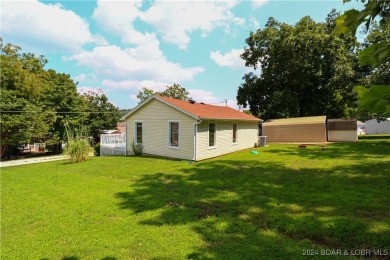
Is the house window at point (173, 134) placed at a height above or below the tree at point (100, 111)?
below

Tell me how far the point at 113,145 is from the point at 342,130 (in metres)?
20.5

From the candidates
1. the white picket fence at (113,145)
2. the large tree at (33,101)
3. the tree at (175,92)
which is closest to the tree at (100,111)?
the large tree at (33,101)

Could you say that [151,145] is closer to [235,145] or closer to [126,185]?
[235,145]

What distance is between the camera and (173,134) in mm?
14586

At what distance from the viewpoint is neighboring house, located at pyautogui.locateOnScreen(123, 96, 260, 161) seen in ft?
44.3

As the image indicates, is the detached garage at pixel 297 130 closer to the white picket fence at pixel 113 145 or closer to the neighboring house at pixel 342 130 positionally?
the neighboring house at pixel 342 130

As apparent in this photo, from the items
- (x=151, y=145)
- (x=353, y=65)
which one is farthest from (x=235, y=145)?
(x=353, y=65)

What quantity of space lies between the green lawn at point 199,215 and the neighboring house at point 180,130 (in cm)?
438

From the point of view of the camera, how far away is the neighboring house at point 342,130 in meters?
22.6

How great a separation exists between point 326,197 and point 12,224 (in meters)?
7.32

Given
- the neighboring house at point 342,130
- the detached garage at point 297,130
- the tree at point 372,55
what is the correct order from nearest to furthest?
the tree at point 372,55
the detached garage at point 297,130
the neighboring house at point 342,130

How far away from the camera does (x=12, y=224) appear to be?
5.27 metres

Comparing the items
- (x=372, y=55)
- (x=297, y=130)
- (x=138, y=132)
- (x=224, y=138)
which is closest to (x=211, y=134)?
(x=224, y=138)

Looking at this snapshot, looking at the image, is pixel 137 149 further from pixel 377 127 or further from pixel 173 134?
pixel 377 127
